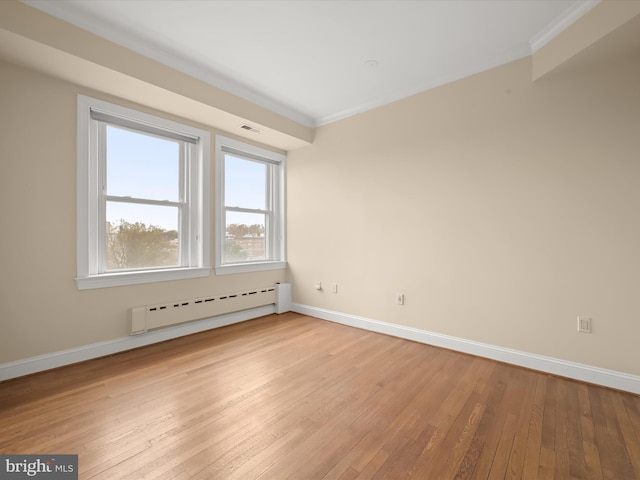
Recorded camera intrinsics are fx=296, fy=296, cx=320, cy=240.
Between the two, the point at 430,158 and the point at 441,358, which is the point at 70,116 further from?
the point at 441,358

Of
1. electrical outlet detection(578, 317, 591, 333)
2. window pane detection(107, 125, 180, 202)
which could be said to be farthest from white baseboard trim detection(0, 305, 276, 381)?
electrical outlet detection(578, 317, 591, 333)

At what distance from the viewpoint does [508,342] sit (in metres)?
2.85

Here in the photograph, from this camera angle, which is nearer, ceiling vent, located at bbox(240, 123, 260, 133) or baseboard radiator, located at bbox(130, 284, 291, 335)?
baseboard radiator, located at bbox(130, 284, 291, 335)

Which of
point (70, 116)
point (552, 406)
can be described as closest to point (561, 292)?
point (552, 406)

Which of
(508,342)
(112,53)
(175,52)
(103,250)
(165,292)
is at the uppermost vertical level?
(175,52)

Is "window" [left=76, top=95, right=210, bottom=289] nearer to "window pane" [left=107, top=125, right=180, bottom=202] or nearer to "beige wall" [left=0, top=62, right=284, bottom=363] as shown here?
"window pane" [left=107, top=125, right=180, bottom=202]

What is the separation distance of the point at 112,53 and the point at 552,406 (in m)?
4.43

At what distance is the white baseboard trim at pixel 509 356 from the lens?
2350 mm

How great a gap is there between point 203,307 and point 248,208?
61.0 inches

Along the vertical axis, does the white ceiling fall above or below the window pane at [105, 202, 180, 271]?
above

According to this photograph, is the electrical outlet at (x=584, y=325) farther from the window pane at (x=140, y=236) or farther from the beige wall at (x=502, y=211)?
the window pane at (x=140, y=236)

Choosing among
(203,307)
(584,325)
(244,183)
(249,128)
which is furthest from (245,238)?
(584,325)

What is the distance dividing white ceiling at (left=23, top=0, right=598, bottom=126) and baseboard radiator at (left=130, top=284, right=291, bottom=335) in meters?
2.54

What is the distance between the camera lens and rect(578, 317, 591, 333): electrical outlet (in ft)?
8.12
